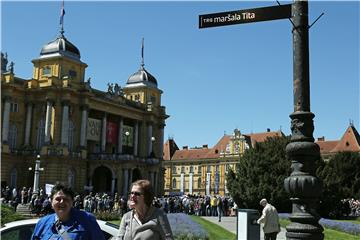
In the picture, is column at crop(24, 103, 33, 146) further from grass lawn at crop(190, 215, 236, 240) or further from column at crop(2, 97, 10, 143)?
grass lawn at crop(190, 215, 236, 240)

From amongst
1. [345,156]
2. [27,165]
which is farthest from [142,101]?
[345,156]

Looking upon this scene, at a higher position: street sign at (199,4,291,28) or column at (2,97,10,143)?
column at (2,97,10,143)

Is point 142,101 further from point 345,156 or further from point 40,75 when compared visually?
point 345,156

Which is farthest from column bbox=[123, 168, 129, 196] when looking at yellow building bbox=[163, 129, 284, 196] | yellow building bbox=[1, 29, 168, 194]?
yellow building bbox=[163, 129, 284, 196]

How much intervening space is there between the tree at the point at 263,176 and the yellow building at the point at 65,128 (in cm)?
2581

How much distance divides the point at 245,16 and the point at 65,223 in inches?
146

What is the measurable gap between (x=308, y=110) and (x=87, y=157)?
69782 mm

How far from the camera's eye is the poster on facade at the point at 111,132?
7900 centimetres

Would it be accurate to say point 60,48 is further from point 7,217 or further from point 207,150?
point 207,150

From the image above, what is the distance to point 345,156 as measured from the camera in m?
66.5

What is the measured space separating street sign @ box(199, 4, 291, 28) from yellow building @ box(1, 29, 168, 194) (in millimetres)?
59930

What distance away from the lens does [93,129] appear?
75.6 metres

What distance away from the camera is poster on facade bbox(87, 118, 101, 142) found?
74312 millimetres

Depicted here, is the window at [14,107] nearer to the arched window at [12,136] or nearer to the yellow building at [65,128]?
the yellow building at [65,128]
